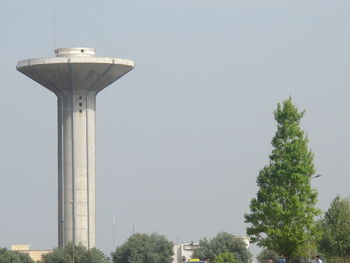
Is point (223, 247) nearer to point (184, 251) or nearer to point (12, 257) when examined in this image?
point (184, 251)

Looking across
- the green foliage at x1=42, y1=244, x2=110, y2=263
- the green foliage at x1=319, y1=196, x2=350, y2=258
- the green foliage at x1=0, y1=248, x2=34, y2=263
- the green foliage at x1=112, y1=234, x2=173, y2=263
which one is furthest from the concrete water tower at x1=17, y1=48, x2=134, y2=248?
the green foliage at x1=319, y1=196, x2=350, y2=258

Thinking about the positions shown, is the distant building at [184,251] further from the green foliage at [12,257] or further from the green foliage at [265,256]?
the green foliage at [12,257]

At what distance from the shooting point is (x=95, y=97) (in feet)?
469

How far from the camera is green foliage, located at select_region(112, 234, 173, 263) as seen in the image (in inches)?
5896

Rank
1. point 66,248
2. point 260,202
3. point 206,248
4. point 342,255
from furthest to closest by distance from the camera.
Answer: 1. point 206,248
2. point 66,248
3. point 342,255
4. point 260,202

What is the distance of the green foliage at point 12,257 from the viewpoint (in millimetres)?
131875

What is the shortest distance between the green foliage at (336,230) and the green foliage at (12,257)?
5094cm

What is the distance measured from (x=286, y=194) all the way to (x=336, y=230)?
92.8 feet

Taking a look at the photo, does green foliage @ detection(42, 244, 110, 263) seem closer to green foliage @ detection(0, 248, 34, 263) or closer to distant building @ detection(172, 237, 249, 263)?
green foliage @ detection(0, 248, 34, 263)

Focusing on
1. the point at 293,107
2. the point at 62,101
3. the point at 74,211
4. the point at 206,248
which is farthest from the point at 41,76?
the point at 293,107

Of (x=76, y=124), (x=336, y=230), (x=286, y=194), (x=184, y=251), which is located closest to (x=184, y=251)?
(x=184, y=251)

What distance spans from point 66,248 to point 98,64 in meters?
21.9

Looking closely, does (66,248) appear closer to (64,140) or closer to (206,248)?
(64,140)

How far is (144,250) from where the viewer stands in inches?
5925
